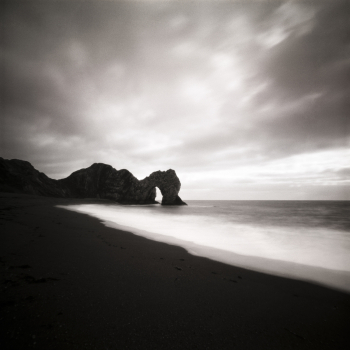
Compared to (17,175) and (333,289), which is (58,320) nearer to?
(333,289)

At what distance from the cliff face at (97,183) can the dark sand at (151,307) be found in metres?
53.5

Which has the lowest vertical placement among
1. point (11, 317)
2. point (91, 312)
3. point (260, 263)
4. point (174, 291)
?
point (260, 263)

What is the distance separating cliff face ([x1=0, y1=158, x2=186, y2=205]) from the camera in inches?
1926

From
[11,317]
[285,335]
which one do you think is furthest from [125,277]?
[285,335]

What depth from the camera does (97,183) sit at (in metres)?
82.2

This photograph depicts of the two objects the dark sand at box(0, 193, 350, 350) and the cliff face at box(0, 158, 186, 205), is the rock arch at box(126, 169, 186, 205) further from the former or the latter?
the dark sand at box(0, 193, 350, 350)

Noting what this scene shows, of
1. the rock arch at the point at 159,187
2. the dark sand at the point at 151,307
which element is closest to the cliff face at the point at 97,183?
the rock arch at the point at 159,187

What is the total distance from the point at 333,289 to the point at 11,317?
593 cm

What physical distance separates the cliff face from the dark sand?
2105 inches

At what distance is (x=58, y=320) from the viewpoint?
1.85 meters

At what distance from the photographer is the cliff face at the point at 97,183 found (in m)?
48.9

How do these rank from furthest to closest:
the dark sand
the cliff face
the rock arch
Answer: the rock arch → the cliff face → the dark sand

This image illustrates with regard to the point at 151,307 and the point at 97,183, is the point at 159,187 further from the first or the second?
the point at 151,307

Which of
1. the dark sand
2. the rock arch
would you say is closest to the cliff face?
the rock arch
